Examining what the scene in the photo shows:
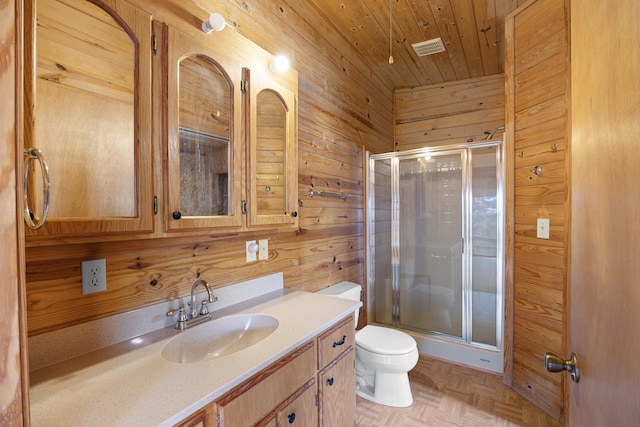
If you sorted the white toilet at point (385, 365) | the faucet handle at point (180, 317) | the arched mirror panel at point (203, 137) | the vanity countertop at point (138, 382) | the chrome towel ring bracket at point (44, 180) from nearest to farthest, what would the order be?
the chrome towel ring bracket at point (44, 180), the vanity countertop at point (138, 382), the arched mirror panel at point (203, 137), the faucet handle at point (180, 317), the white toilet at point (385, 365)

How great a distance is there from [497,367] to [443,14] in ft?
8.68

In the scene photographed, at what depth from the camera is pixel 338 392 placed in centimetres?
135

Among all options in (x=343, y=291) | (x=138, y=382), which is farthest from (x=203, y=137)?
(x=343, y=291)

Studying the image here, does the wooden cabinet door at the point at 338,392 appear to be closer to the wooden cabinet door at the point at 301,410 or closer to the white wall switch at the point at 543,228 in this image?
the wooden cabinet door at the point at 301,410

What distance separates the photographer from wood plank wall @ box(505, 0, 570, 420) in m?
1.70

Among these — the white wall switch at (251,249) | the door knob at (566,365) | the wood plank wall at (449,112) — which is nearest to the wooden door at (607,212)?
the door knob at (566,365)

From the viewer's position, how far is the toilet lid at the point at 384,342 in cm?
183

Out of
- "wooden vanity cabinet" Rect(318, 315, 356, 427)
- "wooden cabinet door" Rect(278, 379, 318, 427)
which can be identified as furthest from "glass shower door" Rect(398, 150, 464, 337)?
"wooden cabinet door" Rect(278, 379, 318, 427)

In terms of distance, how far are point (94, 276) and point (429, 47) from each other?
2.79m

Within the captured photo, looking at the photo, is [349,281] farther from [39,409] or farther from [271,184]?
[39,409]

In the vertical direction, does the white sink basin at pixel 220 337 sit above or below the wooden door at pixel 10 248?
below

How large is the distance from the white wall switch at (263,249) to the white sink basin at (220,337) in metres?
0.38

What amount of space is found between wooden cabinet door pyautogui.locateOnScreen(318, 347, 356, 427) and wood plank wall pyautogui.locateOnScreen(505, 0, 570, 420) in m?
1.23

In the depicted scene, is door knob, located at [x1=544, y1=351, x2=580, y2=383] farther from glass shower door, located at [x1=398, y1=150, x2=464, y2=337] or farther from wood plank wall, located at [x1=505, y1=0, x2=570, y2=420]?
glass shower door, located at [x1=398, y1=150, x2=464, y2=337]
